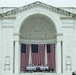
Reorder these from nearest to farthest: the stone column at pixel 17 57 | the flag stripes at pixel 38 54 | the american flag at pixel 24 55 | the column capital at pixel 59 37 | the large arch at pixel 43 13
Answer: the stone column at pixel 17 57
the column capital at pixel 59 37
the large arch at pixel 43 13
the american flag at pixel 24 55
the flag stripes at pixel 38 54

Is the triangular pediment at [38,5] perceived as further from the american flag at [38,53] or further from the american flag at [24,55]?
the american flag at [38,53]

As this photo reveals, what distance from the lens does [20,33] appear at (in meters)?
45.1

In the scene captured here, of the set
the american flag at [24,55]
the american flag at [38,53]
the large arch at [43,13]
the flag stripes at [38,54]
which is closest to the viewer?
the large arch at [43,13]

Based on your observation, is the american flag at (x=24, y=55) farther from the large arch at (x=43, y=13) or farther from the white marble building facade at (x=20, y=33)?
the large arch at (x=43, y=13)

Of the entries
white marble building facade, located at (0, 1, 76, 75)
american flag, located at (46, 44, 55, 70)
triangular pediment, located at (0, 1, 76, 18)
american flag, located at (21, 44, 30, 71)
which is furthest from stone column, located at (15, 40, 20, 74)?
american flag, located at (46, 44, 55, 70)

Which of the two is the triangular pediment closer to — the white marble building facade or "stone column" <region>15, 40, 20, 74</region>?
the white marble building facade

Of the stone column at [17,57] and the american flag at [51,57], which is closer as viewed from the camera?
the stone column at [17,57]

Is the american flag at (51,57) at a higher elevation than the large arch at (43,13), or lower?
lower

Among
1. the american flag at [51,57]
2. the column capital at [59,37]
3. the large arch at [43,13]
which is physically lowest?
the american flag at [51,57]

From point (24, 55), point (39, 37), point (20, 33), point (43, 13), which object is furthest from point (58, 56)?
point (20, 33)

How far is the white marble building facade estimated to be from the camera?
1686 inches

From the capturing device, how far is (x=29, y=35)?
46656 mm

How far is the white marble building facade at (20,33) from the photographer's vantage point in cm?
4281

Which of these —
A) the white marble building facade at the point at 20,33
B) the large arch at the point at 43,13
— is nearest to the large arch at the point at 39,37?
the white marble building facade at the point at 20,33
